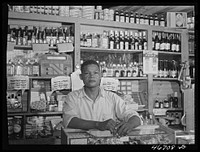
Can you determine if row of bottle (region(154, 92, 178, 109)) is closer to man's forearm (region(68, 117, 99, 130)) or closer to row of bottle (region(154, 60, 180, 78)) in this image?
row of bottle (region(154, 60, 180, 78))

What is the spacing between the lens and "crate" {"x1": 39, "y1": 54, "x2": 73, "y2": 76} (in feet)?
6.97

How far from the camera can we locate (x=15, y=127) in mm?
2082

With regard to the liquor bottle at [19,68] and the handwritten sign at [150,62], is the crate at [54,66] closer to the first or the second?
the liquor bottle at [19,68]

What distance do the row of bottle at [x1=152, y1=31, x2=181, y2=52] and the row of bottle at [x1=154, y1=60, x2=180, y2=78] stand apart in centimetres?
18

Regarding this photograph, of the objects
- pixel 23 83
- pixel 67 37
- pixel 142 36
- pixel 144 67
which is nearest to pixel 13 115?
pixel 23 83

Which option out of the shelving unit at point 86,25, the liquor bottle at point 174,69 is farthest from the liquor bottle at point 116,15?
the liquor bottle at point 174,69

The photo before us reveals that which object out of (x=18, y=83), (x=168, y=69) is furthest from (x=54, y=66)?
(x=168, y=69)

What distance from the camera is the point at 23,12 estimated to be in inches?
86.0

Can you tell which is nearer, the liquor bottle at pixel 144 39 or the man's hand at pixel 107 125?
the man's hand at pixel 107 125

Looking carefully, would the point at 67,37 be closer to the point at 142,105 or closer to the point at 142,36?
the point at 142,36

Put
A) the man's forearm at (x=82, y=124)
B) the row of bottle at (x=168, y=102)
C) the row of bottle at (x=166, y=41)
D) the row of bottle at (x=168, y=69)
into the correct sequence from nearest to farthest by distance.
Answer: the man's forearm at (x=82, y=124) → the row of bottle at (x=168, y=102) → the row of bottle at (x=168, y=69) → the row of bottle at (x=166, y=41)

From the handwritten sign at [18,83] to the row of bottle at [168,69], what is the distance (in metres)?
1.39

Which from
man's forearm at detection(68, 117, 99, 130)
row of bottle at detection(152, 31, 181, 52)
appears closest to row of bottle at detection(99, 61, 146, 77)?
row of bottle at detection(152, 31, 181, 52)

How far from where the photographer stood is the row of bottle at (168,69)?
2353mm
